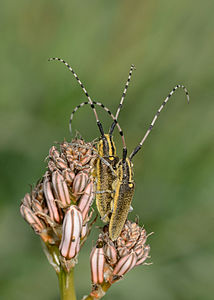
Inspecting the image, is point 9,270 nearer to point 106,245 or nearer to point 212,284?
point 106,245

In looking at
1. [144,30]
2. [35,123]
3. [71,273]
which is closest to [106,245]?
[71,273]

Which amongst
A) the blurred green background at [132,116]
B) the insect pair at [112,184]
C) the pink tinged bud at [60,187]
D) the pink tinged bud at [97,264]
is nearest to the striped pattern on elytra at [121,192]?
the insect pair at [112,184]

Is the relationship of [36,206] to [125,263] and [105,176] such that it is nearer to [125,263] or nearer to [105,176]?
[105,176]

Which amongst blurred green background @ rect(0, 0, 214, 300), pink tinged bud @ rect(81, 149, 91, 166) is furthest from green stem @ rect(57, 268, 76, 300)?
blurred green background @ rect(0, 0, 214, 300)

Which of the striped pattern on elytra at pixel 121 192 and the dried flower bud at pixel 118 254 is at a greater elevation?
the striped pattern on elytra at pixel 121 192

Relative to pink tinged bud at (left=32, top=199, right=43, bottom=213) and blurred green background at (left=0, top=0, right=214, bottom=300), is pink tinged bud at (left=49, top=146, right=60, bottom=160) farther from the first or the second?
blurred green background at (left=0, top=0, right=214, bottom=300)

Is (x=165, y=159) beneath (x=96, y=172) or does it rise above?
above

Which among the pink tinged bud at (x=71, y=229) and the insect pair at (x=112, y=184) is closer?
the pink tinged bud at (x=71, y=229)

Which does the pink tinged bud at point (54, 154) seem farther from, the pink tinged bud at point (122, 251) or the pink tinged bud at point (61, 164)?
the pink tinged bud at point (122, 251)
